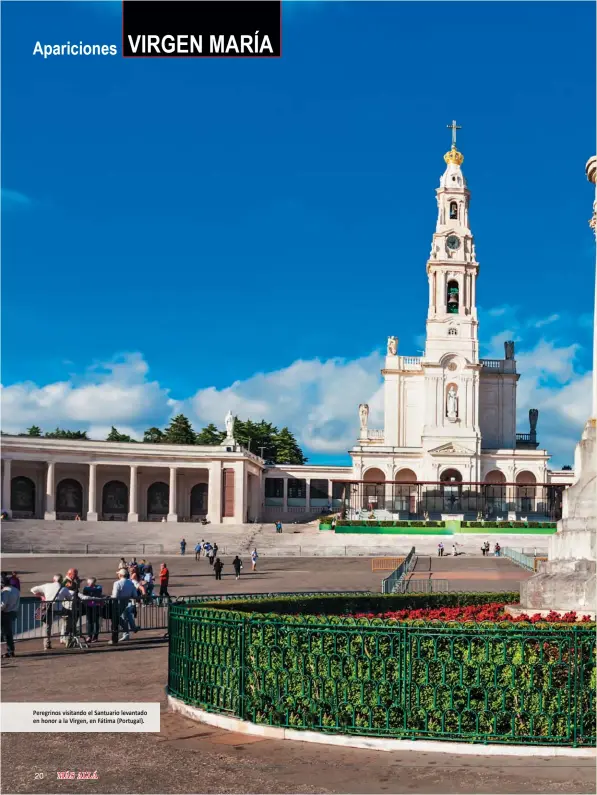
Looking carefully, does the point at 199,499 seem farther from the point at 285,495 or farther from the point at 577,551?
A: the point at 577,551

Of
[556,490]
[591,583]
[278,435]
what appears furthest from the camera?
[278,435]

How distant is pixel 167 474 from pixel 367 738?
81.1 metres

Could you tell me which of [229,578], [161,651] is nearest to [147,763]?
[161,651]

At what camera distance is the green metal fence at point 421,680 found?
9.48 meters

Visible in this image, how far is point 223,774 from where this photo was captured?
8.77m

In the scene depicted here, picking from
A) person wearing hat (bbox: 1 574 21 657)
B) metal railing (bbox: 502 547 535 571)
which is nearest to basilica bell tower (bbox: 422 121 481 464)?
metal railing (bbox: 502 547 535 571)

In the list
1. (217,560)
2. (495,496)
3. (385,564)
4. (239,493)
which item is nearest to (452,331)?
(495,496)

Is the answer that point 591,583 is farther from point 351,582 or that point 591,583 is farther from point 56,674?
point 351,582

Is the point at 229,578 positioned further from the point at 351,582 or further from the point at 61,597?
the point at 61,597

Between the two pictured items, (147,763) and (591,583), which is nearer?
(147,763)

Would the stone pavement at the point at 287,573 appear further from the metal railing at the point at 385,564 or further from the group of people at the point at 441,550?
the group of people at the point at 441,550

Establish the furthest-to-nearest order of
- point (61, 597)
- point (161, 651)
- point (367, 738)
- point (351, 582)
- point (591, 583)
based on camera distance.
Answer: point (351, 582)
point (61, 597)
point (161, 651)
point (591, 583)
point (367, 738)

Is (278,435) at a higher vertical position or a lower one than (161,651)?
higher

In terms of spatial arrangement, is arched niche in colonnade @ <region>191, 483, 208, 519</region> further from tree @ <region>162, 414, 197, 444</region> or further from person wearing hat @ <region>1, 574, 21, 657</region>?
person wearing hat @ <region>1, 574, 21, 657</region>
